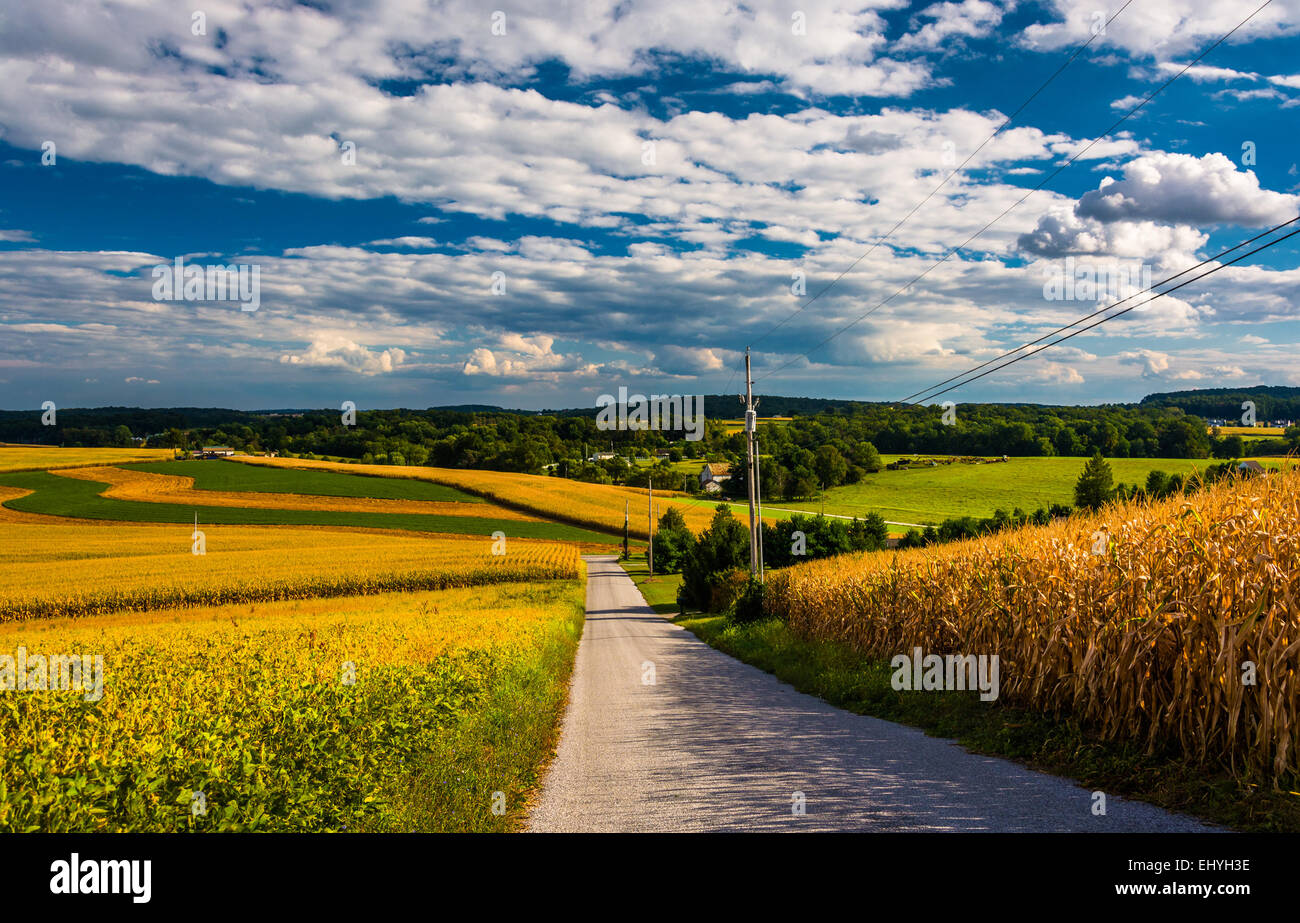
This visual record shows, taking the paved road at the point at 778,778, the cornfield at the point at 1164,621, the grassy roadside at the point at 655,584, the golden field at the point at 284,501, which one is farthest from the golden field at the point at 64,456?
the cornfield at the point at 1164,621

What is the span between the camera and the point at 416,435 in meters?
142

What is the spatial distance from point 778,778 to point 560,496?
84.5 m

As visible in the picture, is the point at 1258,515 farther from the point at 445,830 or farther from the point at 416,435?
the point at 416,435

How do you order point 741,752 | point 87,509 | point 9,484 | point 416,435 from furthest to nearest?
1. point 416,435
2. point 9,484
3. point 87,509
4. point 741,752

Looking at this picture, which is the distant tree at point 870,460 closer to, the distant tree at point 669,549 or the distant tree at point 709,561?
the distant tree at point 669,549

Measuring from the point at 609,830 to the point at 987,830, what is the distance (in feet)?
9.80

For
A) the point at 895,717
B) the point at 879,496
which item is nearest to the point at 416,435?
the point at 879,496

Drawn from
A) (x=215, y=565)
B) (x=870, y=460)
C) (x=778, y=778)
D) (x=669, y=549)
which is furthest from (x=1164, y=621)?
(x=870, y=460)

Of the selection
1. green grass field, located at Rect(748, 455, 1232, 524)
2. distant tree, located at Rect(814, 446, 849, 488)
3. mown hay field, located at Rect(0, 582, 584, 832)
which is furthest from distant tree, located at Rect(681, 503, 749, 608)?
distant tree, located at Rect(814, 446, 849, 488)

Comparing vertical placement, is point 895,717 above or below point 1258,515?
below

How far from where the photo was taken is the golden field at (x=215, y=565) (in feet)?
107

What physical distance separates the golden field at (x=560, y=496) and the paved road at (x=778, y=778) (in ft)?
202

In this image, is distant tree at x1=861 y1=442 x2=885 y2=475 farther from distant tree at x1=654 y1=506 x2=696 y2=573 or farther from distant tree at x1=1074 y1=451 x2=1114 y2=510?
distant tree at x1=654 y1=506 x2=696 y2=573

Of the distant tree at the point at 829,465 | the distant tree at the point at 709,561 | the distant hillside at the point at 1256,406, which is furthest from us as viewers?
the distant tree at the point at 829,465
